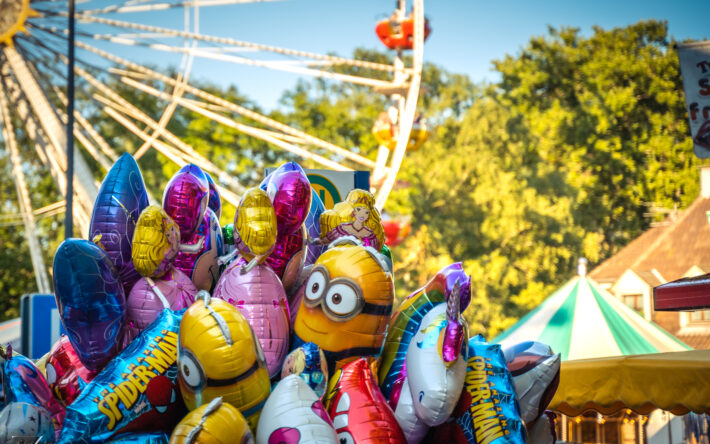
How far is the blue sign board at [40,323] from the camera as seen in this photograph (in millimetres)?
7395

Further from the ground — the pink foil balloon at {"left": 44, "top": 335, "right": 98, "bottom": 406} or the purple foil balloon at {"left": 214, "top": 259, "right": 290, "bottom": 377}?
the purple foil balloon at {"left": 214, "top": 259, "right": 290, "bottom": 377}

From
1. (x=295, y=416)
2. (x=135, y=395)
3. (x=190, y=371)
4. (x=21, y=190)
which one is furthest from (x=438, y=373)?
(x=21, y=190)

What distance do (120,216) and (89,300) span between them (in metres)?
0.62

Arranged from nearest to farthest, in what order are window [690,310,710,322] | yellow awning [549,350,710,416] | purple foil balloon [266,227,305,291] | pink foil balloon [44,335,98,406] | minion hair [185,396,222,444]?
minion hair [185,396,222,444] < pink foil balloon [44,335,98,406] < purple foil balloon [266,227,305,291] < yellow awning [549,350,710,416] < window [690,310,710,322]

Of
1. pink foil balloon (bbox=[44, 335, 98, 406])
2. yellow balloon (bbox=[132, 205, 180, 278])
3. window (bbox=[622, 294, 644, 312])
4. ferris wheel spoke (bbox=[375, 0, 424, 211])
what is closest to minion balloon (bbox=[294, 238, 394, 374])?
yellow balloon (bbox=[132, 205, 180, 278])

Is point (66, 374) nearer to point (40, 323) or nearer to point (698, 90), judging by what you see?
point (40, 323)

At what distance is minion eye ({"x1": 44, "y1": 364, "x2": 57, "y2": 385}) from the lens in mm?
4202

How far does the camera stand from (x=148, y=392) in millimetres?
3641

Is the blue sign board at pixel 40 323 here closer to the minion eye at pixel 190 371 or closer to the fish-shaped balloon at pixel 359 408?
the minion eye at pixel 190 371

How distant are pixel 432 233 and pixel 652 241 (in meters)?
7.05

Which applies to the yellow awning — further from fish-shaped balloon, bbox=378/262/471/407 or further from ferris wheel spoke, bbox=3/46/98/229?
ferris wheel spoke, bbox=3/46/98/229

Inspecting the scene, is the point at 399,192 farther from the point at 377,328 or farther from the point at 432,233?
the point at 377,328

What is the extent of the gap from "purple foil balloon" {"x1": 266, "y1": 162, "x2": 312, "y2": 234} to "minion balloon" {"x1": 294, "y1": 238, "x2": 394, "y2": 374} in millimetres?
336

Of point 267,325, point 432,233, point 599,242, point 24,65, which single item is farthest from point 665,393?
point 599,242
